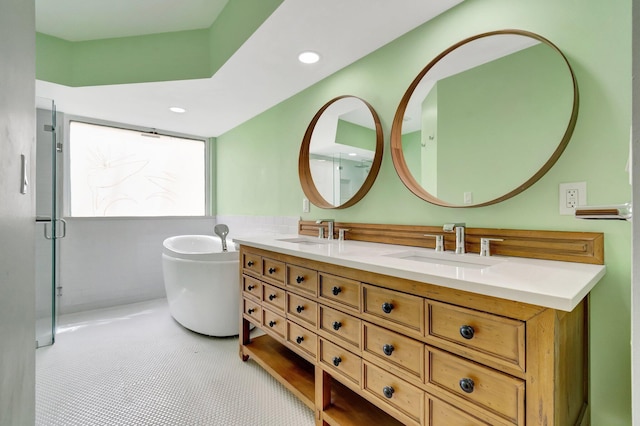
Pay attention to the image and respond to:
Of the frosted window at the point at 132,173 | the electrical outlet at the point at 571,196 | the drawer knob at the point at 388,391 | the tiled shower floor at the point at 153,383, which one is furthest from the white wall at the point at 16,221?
the frosted window at the point at 132,173

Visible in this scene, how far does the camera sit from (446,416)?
0.91m

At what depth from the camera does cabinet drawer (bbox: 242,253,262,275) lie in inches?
73.7

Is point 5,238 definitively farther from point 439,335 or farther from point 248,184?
point 248,184

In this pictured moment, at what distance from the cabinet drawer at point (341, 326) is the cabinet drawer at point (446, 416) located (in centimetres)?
34

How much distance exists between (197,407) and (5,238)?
1337 millimetres

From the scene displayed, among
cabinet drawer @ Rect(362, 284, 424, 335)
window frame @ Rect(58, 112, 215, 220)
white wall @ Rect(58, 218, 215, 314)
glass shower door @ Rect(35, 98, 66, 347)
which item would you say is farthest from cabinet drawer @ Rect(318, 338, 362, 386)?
window frame @ Rect(58, 112, 215, 220)

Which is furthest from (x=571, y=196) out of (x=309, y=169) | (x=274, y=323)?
(x=309, y=169)

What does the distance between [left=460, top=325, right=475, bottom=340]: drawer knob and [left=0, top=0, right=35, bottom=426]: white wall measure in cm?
117

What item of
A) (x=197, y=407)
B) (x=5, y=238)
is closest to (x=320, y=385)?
(x=197, y=407)

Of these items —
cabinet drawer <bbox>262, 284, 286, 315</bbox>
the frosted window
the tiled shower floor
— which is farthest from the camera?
the frosted window

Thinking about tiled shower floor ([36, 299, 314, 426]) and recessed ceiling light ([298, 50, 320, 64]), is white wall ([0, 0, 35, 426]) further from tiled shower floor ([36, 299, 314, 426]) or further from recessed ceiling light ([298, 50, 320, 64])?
recessed ceiling light ([298, 50, 320, 64])

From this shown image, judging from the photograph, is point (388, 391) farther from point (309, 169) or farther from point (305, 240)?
point (309, 169)

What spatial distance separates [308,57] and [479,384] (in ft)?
6.58

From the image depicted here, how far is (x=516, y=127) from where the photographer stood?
4.22 ft
